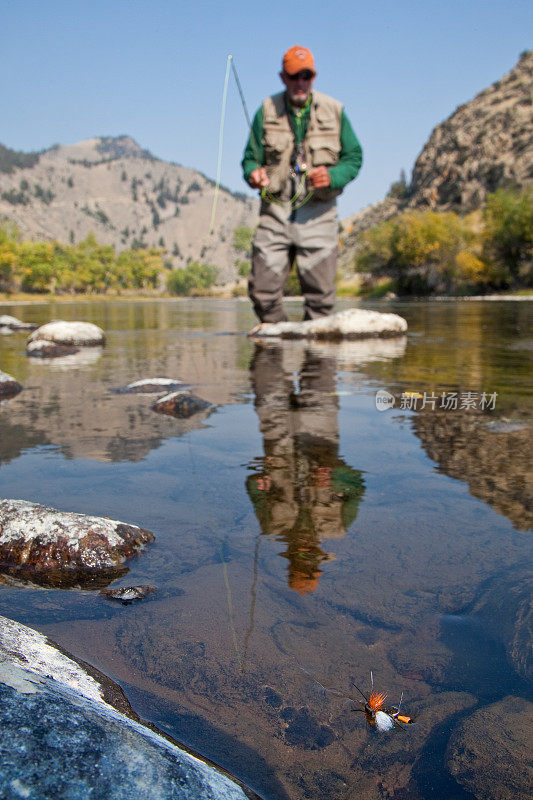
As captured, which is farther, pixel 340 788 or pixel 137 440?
pixel 137 440

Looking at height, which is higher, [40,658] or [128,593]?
[40,658]

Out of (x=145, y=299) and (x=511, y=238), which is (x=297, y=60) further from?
(x=145, y=299)

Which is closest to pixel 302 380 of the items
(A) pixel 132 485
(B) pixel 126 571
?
(A) pixel 132 485

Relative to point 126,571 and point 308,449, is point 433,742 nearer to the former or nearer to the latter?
point 126,571

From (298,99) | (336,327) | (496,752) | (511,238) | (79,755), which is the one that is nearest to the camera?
(79,755)

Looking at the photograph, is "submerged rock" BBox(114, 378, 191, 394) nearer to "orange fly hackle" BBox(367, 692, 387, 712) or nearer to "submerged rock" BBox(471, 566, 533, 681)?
"submerged rock" BBox(471, 566, 533, 681)

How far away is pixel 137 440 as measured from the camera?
422 cm

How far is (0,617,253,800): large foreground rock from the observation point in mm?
903

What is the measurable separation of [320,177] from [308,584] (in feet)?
30.2

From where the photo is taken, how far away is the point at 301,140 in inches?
416

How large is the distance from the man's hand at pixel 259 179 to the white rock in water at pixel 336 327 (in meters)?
3.21

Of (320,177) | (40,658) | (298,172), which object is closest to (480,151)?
(298,172)

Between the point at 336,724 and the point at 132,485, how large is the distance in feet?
6.73

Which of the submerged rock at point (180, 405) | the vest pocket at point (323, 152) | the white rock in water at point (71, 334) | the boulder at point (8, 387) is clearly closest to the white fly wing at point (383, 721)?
the submerged rock at point (180, 405)
